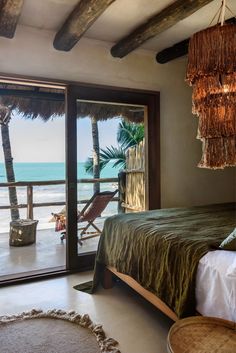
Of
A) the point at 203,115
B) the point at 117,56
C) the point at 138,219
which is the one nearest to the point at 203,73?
the point at 203,115

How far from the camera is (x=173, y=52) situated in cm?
351

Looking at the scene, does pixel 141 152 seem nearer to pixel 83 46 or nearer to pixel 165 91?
pixel 165 91

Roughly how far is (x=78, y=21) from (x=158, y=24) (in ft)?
2.43

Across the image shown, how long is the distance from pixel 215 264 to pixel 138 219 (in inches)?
41.9

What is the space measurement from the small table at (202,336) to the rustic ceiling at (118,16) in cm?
226

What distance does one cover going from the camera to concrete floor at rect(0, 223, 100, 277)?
3453 millimetres

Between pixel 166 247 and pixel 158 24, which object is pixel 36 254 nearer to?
pixel 166 247

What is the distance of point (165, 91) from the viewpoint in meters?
3.83

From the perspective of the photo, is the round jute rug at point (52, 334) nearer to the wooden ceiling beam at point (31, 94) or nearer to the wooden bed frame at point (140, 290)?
the wooden bed frame at point (140, 290)

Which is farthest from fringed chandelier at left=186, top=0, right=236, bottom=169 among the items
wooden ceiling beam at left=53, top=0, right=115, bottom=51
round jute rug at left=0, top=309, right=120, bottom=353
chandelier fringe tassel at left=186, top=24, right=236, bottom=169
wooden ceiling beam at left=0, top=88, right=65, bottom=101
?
wooden ceiling beam at left=0, top=88, right=65, bottom=101

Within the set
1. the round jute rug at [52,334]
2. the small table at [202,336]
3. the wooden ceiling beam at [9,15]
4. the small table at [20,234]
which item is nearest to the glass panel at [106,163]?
the wooden ceiling beam at [9,15]

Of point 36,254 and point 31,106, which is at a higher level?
point 31,106

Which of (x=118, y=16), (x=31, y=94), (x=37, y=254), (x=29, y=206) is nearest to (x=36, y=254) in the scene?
(x=37, y=254)

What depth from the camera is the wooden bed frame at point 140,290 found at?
6.47 ft
